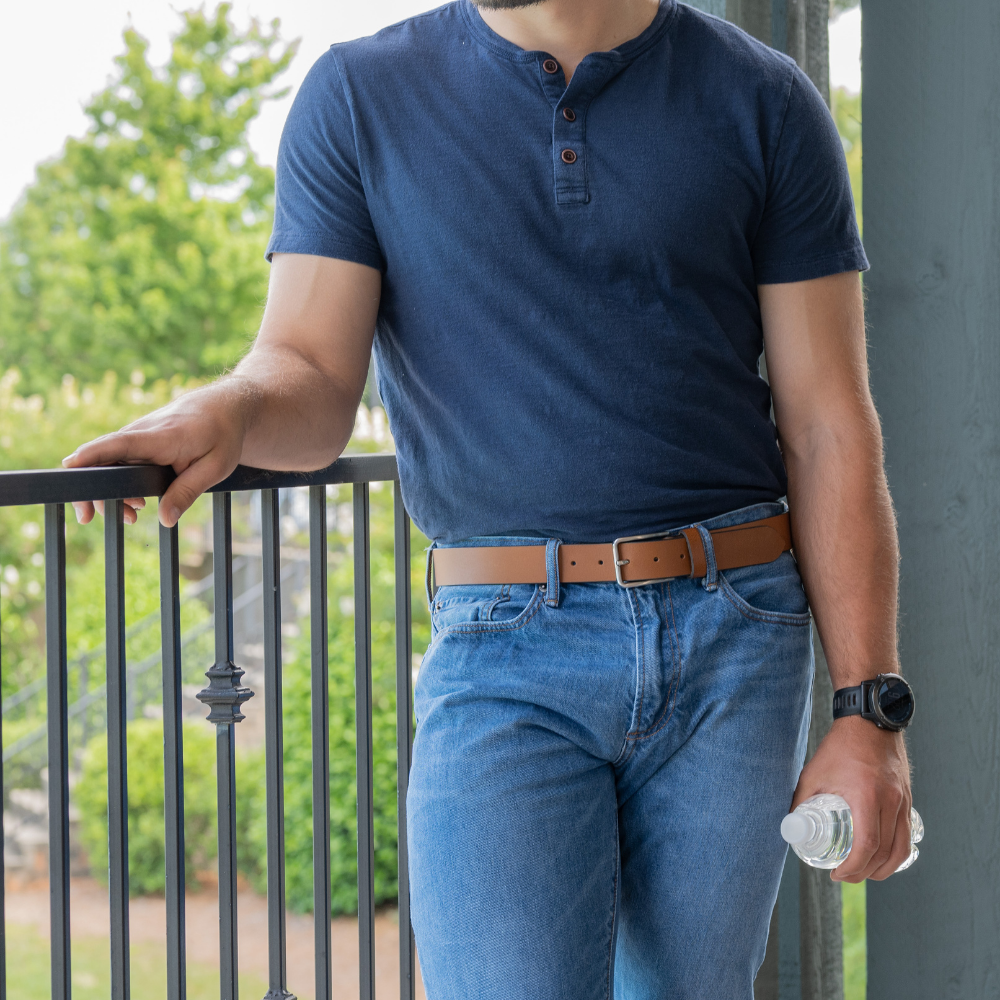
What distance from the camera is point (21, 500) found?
1056 millimetres

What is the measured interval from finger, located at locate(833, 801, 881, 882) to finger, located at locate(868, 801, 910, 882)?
30mm

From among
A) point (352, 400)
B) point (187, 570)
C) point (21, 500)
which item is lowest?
point (187, 570)

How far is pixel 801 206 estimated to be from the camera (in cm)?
117

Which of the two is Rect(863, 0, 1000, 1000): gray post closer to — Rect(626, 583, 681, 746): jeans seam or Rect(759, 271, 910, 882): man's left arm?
Rect(759, 271, 910, 882): man's left arm

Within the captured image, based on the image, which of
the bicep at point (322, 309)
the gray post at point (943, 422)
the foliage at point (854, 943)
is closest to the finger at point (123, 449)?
the bicep at point (322, 309)

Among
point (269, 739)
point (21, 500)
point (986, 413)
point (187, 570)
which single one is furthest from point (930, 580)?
point (187, 570)

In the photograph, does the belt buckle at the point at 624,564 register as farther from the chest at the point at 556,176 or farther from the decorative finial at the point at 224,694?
the decorative finial at the point at 224,694

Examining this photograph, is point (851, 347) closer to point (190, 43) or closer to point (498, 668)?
point (498, 668)

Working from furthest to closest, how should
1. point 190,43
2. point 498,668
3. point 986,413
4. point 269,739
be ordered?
point 190,43, point 986,413, point 269,739, point 498,668

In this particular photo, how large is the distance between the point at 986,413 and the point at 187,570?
12199mm

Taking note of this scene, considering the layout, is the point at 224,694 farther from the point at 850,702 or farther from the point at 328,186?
the point at 850,702

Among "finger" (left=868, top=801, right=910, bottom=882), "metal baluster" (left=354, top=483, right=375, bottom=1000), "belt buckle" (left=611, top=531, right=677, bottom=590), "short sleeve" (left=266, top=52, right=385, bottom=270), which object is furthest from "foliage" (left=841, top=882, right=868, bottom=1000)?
"short sleeve" (left=266, top=52, right=385, bottom=270)

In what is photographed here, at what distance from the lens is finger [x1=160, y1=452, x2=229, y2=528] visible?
1.01 meters

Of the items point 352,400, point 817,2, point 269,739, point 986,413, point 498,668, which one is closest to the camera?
point 498,668
